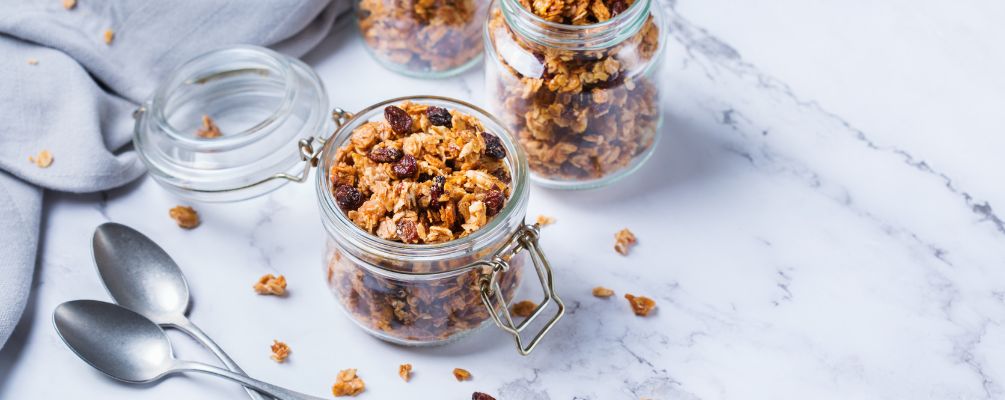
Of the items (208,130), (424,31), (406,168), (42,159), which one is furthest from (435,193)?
(42,159)

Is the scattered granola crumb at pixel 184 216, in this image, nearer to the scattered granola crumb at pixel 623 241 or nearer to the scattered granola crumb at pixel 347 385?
the scattered granola crumb at pixel 347 385

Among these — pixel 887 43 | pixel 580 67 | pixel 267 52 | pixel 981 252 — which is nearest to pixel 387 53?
pixel 267 52

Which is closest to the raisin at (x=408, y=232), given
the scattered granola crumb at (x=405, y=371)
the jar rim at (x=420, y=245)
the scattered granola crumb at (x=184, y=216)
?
the jar rim at (x=420, y=245)

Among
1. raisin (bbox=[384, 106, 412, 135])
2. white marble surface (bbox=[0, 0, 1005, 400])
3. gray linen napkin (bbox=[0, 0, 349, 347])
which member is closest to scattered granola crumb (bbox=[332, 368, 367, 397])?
white marble surface (bbox=[0, 0, 1005, 400])

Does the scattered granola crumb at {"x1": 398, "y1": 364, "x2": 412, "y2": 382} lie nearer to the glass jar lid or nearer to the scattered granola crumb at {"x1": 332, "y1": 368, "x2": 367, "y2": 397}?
the scattered granola crumb at {"x1": 332, "y1": 368, "x2": 367, "y2": 397}

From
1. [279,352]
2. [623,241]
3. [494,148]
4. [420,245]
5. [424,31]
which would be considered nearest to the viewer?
[420,245]

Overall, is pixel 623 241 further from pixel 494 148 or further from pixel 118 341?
pixel 118 341

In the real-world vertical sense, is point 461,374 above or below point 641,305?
below

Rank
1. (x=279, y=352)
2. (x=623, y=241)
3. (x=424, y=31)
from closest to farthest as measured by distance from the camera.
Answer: (x=279, y=352)
(x=623, y=241)
(x=424, y=31)
